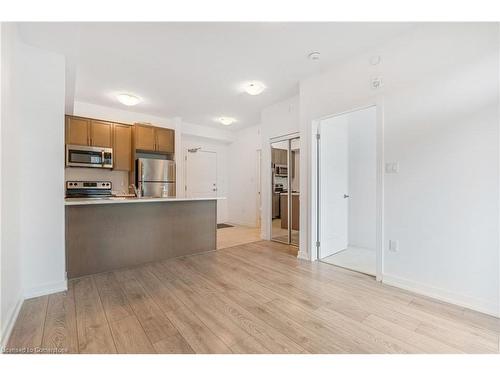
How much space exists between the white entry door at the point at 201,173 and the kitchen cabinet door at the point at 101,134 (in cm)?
201

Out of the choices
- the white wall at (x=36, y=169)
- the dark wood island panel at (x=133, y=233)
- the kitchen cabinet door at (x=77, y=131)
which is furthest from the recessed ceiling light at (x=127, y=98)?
the dark wood island panel at (x=133, y=233)

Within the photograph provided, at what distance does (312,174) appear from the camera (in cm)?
324

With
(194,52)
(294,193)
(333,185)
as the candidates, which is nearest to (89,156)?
(194,52)

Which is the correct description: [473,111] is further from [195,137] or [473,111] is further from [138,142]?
[195,137]

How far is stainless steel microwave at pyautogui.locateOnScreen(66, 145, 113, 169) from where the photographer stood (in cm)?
390

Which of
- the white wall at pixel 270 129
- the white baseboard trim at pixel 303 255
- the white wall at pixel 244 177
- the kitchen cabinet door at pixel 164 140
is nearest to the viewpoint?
the white baseboard trim at pixel 303 255

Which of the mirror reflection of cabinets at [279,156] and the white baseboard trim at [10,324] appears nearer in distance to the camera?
the white baseboard trim at [10,324]

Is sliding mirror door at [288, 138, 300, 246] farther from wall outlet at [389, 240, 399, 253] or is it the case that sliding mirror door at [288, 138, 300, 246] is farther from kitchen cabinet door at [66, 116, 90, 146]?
kitchen cabinet door at [66, 116, 90, 146]

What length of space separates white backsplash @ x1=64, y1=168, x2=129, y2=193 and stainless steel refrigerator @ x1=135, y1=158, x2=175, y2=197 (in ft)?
1.57

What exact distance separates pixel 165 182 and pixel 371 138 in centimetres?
412

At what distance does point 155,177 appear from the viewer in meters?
4.62

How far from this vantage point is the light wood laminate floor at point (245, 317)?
1.48 meters

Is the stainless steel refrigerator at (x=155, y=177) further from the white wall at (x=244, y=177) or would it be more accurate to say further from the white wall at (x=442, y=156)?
the white wall at (x=442, y=156)

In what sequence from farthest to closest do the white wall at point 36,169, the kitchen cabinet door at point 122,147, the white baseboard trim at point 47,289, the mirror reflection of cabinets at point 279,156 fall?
1. the kitchen cabinet door at point 122,147
2. the mirror reflection of cabinets at point 279,156
3. the white baseboard trim at point 47,289
4. the white wall at point 36,169
